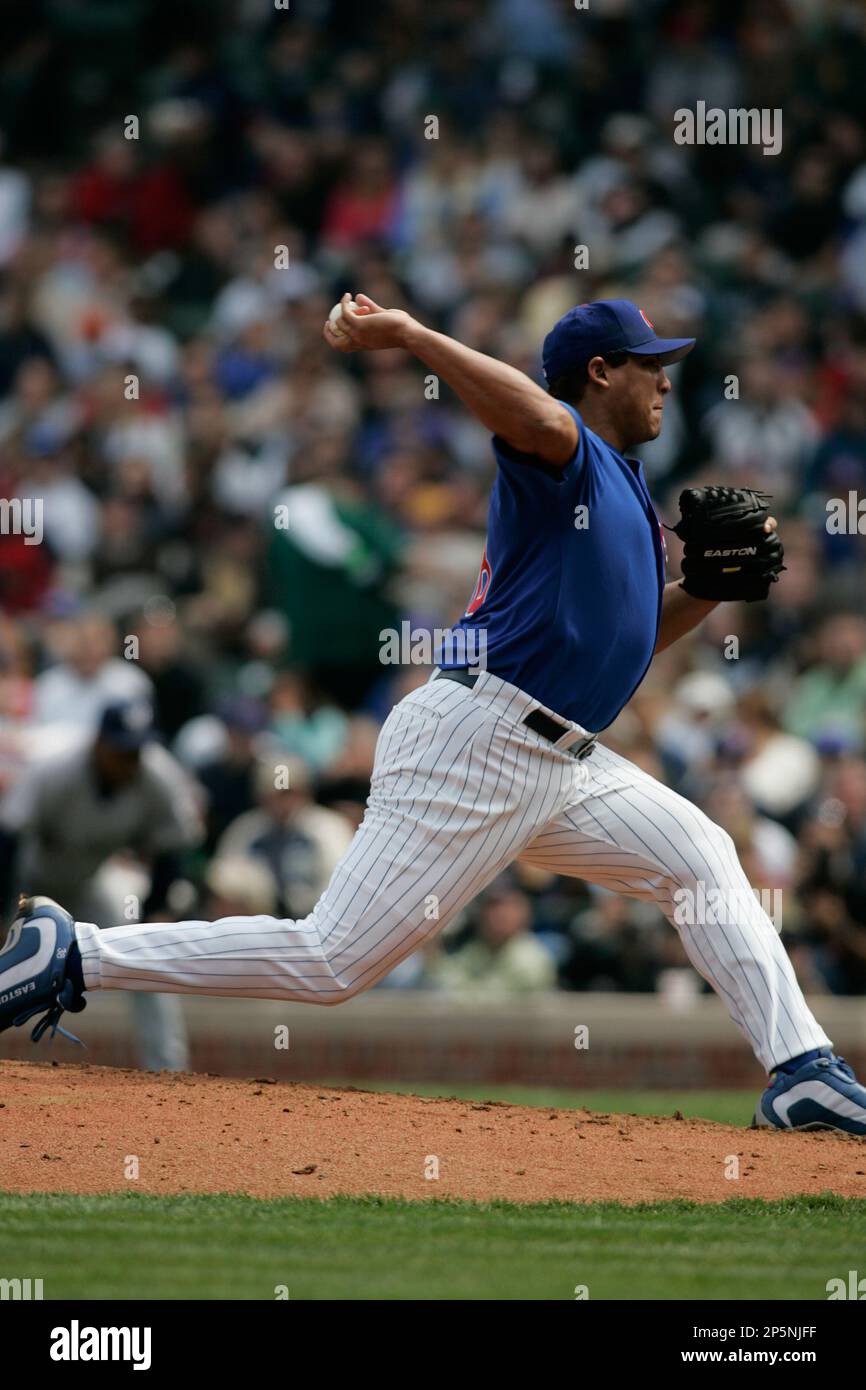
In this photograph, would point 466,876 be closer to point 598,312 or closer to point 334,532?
point 598,312

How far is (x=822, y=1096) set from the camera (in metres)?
5.50

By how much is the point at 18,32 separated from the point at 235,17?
203 centimetres

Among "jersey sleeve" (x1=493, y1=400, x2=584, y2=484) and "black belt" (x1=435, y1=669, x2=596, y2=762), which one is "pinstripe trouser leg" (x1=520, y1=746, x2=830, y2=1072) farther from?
"jersey sleeve" (x1=493, y1=400, x2=584, y2=484)

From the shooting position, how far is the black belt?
17.4 ft

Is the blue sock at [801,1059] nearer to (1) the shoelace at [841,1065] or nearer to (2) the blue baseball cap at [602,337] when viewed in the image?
(1) the shoelace at [841,1065]

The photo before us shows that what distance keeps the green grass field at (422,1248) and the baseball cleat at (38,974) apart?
535 millimetres

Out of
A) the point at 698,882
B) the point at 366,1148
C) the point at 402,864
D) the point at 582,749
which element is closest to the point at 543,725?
the point at 582,749

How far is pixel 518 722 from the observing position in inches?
209

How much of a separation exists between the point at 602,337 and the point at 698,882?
1.44 meters

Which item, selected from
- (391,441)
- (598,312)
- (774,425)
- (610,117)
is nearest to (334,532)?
(391,441)

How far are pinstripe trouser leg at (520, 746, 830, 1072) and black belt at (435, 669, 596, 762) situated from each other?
0.20m

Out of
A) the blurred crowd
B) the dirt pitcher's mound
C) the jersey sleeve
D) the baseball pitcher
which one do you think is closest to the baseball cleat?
the baseball pitcher

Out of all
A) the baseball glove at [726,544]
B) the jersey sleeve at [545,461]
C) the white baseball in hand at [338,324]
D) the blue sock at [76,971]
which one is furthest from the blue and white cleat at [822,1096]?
the white baseball in hand at [338,324]

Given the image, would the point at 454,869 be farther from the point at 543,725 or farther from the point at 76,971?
the point at 76,971
